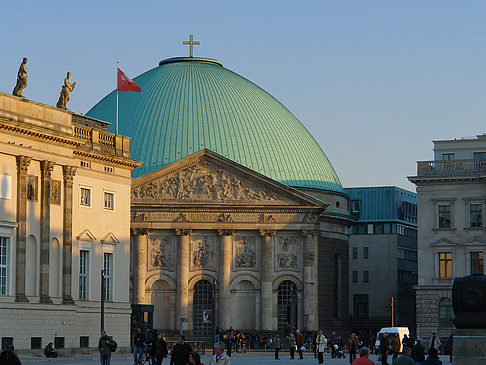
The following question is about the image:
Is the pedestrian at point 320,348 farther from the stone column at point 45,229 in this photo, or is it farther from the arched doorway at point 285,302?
the arched doorway at point 285,302

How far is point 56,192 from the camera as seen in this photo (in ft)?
204

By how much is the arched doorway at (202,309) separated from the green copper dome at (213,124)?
11.7 m

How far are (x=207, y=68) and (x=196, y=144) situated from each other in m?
→ 11.1

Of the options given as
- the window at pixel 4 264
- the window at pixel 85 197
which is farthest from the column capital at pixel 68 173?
the window at pixel 4 264

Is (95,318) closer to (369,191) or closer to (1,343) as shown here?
(1,343)

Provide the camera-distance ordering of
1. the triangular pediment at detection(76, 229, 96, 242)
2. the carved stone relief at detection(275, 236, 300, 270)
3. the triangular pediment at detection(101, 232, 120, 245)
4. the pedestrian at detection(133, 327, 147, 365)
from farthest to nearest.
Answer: the carved stone relief at detection(275, 236, 300, 270) < the triangular pediment at detection(101, 232, 120, 245) < the triangular pediment at detection(76, 229, 96, 242) < the pedestrian at detection(133, 327, 147, 365)

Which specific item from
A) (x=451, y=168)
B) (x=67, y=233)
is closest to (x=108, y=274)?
(x=67, y=233)

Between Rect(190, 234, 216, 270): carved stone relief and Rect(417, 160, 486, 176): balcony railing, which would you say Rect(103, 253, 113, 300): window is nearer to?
Rect(190, 234, 216, 270): carved stone relief

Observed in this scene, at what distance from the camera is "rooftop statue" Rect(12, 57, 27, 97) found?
193 feet

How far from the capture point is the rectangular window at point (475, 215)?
3447 inches

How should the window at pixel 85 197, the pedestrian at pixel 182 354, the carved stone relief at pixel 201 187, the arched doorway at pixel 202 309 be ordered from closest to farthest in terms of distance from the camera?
the pedestrian at pixel 182 354 < the window at pixel 85 197 < the arched doorway at pixel 202 309 < the carved stone relief at pixel 201 187

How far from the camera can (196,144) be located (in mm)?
102188

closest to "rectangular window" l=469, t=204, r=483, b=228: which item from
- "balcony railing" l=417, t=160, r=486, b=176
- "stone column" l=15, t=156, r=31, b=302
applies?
"balcony railing" l=417, t=160, r=486, b=176

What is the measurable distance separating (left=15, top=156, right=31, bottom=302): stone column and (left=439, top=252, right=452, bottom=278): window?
39.7 metres
